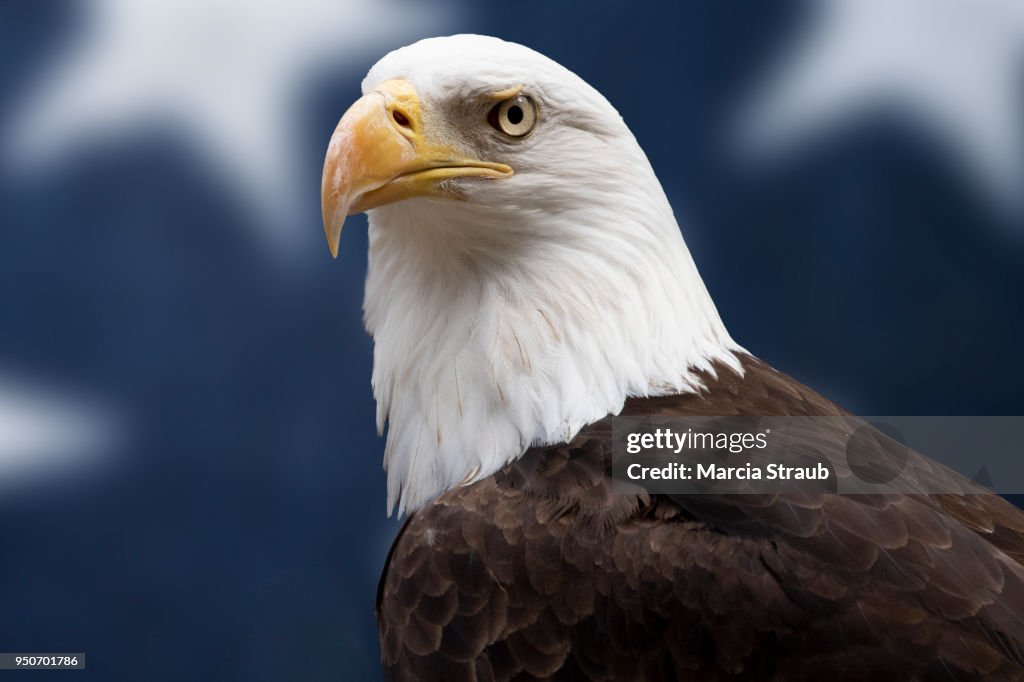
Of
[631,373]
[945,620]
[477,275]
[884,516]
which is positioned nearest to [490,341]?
[477,275]

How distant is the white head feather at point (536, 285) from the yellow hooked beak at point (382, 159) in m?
0.04

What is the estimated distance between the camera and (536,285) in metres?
1.68


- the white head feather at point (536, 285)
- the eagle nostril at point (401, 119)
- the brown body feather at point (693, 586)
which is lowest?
the brown body feather at point (693, 586)

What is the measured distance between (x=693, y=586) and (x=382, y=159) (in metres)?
0.73

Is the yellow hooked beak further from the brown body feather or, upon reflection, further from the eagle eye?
the brown body feather

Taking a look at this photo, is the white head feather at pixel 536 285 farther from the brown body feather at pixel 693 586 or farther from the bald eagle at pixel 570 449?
the brown body feather at pixel 693 586

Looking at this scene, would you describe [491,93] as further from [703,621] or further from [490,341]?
[703,621]

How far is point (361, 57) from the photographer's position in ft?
8.92

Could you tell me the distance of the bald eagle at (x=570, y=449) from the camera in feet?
4.35

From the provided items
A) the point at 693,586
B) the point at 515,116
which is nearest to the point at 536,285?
the point at 515,116

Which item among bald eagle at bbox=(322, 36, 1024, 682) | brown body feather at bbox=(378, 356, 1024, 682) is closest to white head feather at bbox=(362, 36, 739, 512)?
bald eagle at bbox=(322, 36, 1024, 682)

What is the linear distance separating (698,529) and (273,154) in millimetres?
1760

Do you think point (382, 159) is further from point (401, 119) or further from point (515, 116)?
point (515, 116)

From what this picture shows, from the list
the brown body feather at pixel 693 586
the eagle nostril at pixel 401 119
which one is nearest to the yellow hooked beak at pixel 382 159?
the eagle nostril at pixel 401 119
